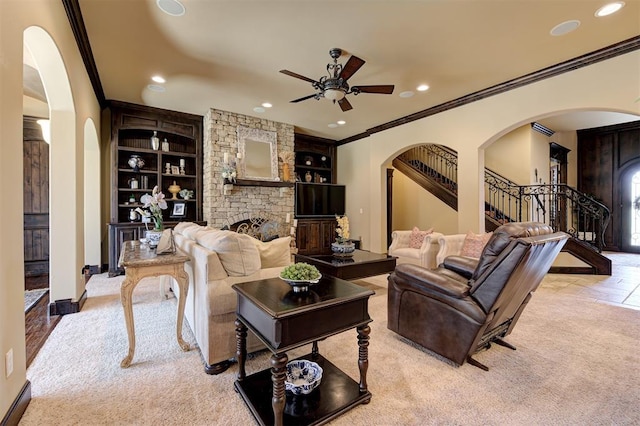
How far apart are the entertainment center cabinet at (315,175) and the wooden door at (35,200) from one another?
15.8 ft

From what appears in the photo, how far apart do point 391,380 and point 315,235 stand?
5433mm

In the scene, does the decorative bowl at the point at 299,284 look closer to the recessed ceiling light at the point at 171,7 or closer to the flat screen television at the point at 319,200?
the recessed ceiling light at the point at 171,7

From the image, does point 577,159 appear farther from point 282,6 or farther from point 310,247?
point 282,6

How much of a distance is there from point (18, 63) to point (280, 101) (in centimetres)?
392

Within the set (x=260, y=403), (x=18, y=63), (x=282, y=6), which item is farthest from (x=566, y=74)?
(x=18, y=63)

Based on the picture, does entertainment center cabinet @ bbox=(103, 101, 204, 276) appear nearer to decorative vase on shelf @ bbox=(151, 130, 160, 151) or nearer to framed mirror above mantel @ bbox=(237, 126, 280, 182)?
decorative vase on shelf @ bbox=(151, 130, 160, 151)

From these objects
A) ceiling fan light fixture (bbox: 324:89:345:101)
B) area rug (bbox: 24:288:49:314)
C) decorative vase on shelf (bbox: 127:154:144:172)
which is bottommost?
area rug (bbox: 24:288:49:314)

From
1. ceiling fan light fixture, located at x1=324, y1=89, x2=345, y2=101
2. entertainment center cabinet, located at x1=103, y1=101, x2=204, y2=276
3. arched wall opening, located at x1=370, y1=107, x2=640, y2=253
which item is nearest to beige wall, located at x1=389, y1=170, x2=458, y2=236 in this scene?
arched wall opening, located at x1=370, y1=107, x2=640, y2=253

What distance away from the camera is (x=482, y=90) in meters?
4.67

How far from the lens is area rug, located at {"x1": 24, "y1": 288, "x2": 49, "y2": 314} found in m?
3.40

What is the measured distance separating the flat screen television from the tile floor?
471 centimetres

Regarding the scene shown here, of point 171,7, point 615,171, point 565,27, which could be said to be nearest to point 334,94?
point 171,7

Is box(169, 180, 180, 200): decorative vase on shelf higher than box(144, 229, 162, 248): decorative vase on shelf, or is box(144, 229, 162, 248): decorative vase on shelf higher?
box(169, 180, 180, 200): decorative vase on shelf

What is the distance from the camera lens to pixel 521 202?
634cm
